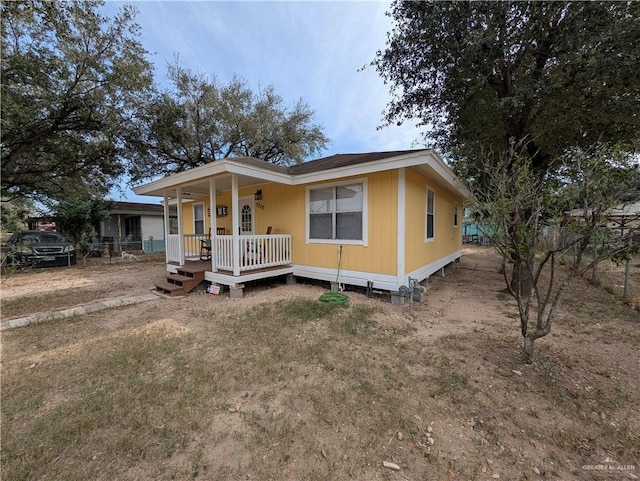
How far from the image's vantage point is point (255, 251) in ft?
→ 20.3

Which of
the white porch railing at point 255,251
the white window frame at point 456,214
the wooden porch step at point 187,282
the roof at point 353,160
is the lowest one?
the wooden porch step at point 187,282

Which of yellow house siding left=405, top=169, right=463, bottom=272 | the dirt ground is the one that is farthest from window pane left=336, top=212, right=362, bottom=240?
the dirt ground

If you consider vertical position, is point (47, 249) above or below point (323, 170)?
below

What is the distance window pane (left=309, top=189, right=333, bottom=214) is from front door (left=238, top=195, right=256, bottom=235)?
2.26 metres

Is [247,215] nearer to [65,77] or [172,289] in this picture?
[172,289]

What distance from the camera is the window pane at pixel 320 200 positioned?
243 inches

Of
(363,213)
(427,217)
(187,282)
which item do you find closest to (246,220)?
(187,282)

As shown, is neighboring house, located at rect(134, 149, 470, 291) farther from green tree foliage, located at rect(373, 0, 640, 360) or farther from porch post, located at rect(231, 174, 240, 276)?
green tree foliage, located at rect(373, 0, 640, 360)

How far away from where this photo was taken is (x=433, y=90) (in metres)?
7.09

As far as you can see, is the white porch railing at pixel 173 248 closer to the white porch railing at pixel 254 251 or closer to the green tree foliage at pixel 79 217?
the white porch railing at pixel 254 251

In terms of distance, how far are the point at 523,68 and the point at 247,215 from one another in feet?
25.8

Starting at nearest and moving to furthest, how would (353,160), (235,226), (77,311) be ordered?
(77,311) → (235,226) → (353,160)


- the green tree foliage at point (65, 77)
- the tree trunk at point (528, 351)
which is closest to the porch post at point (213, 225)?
the tree trunk at point (528, 351)

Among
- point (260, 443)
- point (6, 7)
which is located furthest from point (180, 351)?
point (6, 7)
